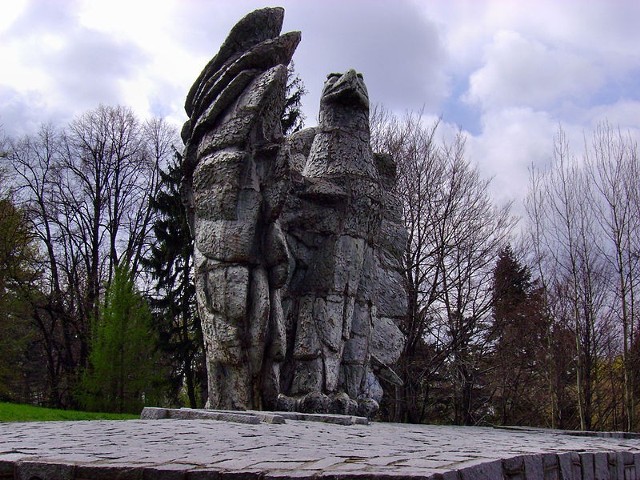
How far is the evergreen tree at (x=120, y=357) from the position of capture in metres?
17.6

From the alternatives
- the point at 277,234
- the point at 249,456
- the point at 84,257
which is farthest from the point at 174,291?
the point at 249,456

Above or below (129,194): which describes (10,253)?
below

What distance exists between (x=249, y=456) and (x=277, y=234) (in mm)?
3959

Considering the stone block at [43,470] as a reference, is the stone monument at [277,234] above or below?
above

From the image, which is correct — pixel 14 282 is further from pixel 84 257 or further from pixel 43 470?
pixel 43 470

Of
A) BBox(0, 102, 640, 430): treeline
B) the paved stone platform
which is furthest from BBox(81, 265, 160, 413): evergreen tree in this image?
the paved stone platform

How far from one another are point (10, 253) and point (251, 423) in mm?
18304

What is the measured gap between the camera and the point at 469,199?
772 inches

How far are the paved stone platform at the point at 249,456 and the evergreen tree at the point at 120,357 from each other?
13379 mm

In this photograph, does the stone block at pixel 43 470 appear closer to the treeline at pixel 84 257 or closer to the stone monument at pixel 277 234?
the stone monument at pixel 277 234

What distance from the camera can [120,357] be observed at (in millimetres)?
17859

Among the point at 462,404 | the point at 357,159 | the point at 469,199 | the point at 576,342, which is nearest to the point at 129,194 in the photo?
the point at 469,199

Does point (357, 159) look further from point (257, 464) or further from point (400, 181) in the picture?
point (400, 181)

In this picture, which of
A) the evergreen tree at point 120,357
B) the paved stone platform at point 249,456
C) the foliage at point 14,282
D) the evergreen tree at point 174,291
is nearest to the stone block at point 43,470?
the paved stone platform at point 249,456
